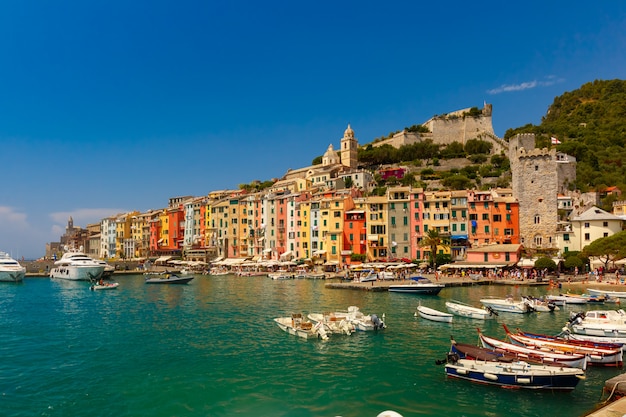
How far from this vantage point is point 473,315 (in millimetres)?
31094

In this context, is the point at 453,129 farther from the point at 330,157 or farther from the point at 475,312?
the point at 475,312

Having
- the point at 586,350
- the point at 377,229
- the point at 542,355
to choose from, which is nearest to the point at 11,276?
the point at 377,229

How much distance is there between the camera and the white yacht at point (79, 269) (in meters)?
66.2

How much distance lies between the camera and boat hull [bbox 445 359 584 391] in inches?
651

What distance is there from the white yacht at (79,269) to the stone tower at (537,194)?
60245 mm

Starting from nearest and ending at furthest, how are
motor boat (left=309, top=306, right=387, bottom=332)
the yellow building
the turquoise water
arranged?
the turquoise water → motor boat (left=309, top=306, right=387, bottom=332) → the yellow building

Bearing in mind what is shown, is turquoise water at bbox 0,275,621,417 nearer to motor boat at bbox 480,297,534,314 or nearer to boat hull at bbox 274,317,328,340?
boat hull at bbox 274,317,328,340

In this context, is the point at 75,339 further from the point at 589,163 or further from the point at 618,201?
the point at 589,163

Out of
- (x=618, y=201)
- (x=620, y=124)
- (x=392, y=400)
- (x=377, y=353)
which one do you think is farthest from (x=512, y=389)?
(x=620, y=124)

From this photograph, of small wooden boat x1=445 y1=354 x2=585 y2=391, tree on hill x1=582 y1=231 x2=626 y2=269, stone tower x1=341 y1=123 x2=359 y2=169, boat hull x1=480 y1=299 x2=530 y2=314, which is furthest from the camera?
stone tower x1=341 y1=123 x2=359 y2=169

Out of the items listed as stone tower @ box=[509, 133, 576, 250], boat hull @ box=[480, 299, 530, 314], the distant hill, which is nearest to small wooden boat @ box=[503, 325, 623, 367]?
boat hull @ box=[480, 299, 530, 314]

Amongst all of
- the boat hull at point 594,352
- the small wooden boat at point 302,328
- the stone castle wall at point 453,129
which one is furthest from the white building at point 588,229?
the stone castle wall at point 453,129

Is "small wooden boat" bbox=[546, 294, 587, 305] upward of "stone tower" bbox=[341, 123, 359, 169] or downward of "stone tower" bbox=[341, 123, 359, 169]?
downward

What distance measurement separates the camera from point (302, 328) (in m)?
26.2
